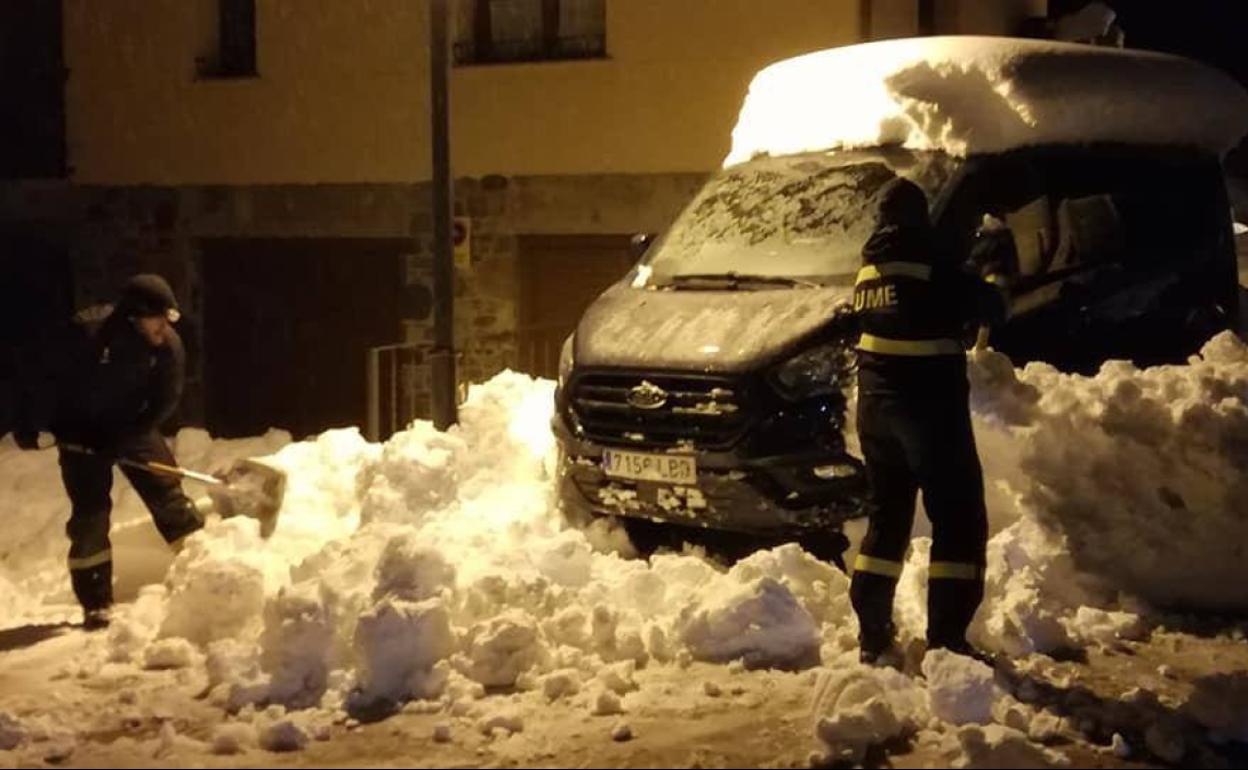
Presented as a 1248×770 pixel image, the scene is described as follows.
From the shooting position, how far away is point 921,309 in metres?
6.55

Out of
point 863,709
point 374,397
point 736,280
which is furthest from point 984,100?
point 374,397

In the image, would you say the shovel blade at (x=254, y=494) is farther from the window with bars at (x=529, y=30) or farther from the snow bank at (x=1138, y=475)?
the window with bars at (x=529, y=30)

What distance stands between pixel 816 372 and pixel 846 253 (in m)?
0.89

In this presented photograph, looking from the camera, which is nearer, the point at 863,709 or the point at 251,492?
the point at 863,709

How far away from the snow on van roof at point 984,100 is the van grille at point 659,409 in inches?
75.2

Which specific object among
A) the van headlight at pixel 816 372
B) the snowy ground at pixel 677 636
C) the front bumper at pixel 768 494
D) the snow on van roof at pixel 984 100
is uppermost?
the snow on van roof at pixel 984 100

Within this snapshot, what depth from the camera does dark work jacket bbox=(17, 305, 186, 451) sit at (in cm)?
799

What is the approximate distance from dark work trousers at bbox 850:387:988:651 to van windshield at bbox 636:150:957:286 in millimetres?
1558

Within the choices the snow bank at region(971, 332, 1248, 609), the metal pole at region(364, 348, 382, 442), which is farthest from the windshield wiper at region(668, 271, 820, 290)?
the metal pole at region(364, 348, 382, 442)

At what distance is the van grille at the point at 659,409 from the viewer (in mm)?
7557

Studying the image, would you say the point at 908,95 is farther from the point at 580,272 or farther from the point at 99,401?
the point at 580,272

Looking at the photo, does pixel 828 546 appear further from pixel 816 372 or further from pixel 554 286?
pixel 554 286

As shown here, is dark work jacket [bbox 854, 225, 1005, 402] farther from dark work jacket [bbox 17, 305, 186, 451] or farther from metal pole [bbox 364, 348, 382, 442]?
metal pole [bbox 364, 348, 382, 442]

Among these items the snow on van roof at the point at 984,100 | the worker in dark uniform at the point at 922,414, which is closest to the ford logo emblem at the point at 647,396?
the worker in dark uniform at the point at 922,414
